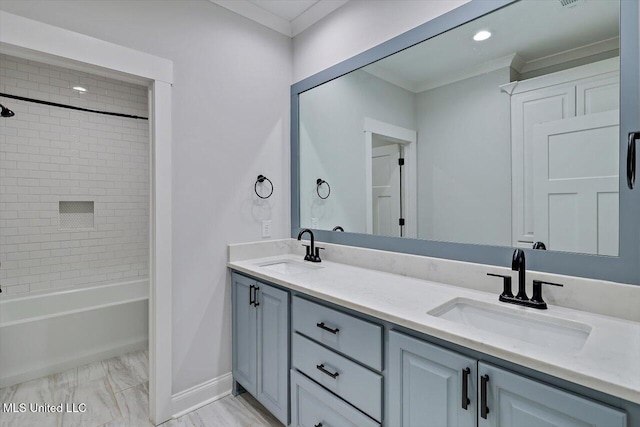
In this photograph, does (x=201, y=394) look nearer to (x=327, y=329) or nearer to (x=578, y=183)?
(x=327, y=329)

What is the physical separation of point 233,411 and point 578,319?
188 centimetres

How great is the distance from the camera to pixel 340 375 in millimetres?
1357

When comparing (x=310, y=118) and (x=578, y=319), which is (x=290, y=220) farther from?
(x=578, y=319)

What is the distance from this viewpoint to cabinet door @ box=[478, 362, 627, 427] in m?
0.76

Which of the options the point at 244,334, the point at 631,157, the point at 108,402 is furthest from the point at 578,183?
the point at 108,402

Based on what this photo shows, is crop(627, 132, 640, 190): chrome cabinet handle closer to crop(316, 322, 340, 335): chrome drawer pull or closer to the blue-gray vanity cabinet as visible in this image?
crop(316, 322, 340, 335): chrome drawer pull

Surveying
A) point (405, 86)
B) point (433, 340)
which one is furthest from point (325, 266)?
point (405, 86)

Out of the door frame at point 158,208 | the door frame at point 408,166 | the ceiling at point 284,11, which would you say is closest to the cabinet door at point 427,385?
the door frame at point 408,166

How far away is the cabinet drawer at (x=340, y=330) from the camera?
122 centimetres

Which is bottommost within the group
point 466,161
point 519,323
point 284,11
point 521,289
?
point 519,323

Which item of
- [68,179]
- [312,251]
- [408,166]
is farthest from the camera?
[68,179]

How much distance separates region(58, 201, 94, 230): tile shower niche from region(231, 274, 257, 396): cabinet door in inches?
78.5

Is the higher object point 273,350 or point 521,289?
point 521,289

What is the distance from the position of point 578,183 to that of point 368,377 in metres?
1.12
